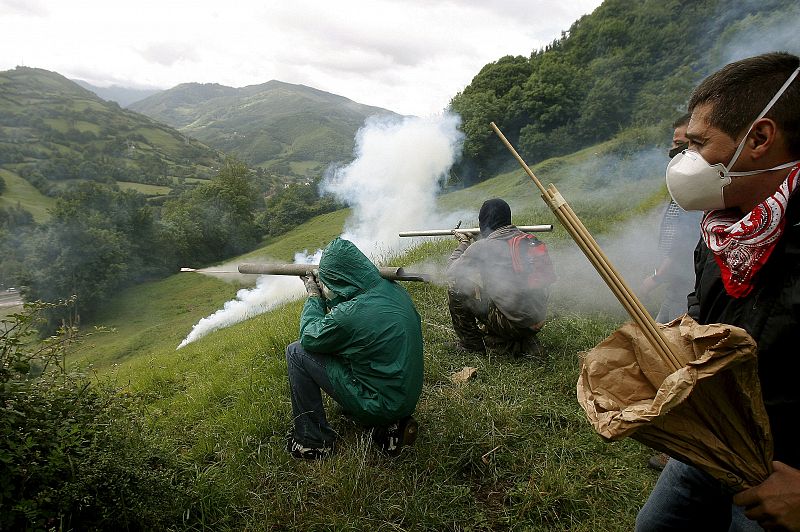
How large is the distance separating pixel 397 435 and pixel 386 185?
1498cm

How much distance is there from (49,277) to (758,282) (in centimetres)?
5002

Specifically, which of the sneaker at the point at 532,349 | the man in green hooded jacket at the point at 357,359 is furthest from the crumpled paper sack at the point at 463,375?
the man in green hooded jacket at the point at 357,359

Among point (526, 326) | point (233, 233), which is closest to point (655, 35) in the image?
point (526, 326)

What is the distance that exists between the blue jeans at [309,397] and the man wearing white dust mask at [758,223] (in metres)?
2.63

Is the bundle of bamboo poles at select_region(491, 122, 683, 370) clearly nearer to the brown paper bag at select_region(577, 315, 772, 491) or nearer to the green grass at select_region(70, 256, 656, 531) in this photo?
the brown paper bag at select_region(577, 315, 772, 491)

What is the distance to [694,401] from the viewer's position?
4.42 feet

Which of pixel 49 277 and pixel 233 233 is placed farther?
pixel 233 233

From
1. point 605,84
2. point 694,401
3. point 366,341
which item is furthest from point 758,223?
point 605,84

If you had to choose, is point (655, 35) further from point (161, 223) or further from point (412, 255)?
point (161, 223)

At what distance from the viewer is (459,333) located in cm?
532

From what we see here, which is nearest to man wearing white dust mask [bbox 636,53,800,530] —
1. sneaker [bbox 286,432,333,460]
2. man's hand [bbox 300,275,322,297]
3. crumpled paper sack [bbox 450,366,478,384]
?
sneaker [bbox 286,432,333,460]

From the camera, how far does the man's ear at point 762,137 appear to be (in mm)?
1403

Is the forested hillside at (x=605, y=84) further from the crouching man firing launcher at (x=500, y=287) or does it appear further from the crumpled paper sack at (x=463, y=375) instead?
the crumpled paper sack at (x=463, y=375)

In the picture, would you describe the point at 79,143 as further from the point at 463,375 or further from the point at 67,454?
the point at 67,454
